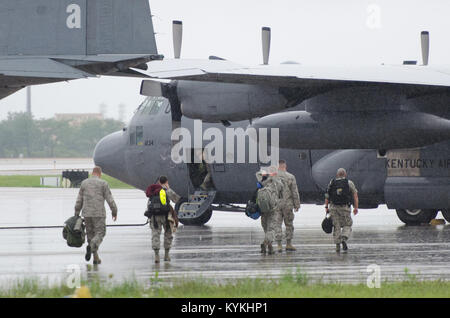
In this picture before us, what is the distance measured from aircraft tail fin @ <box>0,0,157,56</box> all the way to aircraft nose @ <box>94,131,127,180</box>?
9.64 metres

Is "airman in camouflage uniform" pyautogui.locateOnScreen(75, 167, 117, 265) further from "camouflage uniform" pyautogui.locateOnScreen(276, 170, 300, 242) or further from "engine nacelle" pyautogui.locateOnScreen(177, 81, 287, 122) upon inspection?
"engine nacelle" pyautogui.locateOnScreen(177, 81, 287, 122)

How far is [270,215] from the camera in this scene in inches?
682

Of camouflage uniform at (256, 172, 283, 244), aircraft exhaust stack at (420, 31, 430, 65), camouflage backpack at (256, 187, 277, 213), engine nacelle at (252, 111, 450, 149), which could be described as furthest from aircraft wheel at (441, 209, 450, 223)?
camouflage backpack at (256, 187, 277, 213)

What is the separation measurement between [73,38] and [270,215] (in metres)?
5.15

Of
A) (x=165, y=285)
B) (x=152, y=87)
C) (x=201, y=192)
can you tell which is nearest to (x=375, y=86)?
(x=152, y=87)

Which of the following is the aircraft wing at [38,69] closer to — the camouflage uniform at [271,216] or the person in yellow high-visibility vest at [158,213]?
the person in yellow high-visibility vest at [158,213]

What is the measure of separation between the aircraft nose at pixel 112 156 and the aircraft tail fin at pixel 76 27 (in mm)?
9639

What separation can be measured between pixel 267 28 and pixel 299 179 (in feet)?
13.5

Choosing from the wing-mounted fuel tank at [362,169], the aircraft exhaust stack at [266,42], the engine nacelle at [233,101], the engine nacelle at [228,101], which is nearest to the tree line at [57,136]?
the aircraft exhaust stack at [266,42]

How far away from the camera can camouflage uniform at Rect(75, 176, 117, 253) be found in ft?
52.7

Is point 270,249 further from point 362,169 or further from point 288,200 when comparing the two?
point 362,169

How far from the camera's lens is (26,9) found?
17.4m

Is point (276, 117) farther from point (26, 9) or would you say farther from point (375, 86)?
point (26, 9)

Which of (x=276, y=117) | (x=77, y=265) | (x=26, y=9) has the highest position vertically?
(x=26, y=9)
